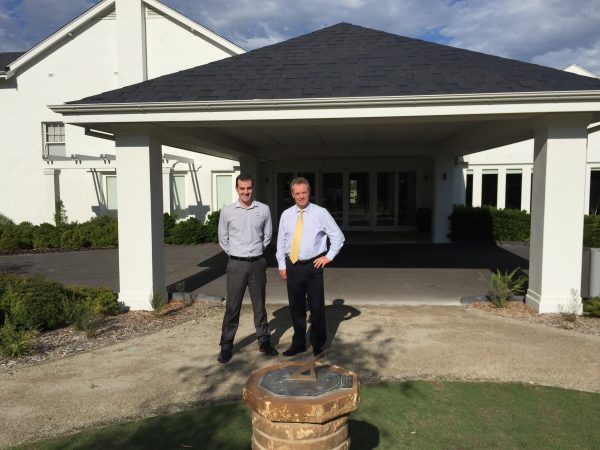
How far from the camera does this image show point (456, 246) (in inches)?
563

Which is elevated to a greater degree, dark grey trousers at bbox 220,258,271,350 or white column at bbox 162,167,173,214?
white column at bbox 162,167,173,214

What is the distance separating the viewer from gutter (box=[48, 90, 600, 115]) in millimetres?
5957

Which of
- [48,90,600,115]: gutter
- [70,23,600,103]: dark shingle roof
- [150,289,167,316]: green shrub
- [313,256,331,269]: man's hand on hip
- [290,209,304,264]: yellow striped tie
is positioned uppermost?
[70,23,600,103]: dark shingle roof

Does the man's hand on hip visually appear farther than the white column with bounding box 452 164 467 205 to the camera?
No

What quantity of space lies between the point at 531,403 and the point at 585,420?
0.40 metres

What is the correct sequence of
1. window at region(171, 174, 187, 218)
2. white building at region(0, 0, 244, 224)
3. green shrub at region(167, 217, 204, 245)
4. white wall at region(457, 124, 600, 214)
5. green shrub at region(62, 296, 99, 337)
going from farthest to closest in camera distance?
white wall at region(457, 124, 600, 214), window at region(171, 174, 187, 218), white building at region(0, 0, 244, 224), green shrub at region(167, 217, 204, 245), green shrub at region(62, 296, 99, 337)

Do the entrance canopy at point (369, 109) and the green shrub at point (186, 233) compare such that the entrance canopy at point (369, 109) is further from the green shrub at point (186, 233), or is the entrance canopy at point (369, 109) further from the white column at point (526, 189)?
the white column at point (526, 189)

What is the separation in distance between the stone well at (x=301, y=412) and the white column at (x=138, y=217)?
500cm

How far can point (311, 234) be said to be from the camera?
4676 mm

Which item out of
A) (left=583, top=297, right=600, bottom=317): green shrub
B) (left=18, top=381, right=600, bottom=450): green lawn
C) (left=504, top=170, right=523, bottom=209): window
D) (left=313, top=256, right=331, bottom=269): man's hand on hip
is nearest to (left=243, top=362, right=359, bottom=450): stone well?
(left=18, top=381, right=600, bottom=450): green lawn

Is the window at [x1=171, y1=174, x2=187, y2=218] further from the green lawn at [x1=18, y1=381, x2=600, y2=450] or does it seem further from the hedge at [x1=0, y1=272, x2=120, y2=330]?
the green lawn at [x1=18, y1=381, x2=600, y2=450]

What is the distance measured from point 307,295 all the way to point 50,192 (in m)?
15.3

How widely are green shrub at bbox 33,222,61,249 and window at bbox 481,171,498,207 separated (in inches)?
627

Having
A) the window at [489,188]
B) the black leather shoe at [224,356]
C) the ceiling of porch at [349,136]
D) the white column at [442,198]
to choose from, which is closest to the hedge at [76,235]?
the ceiling of porch at [349,136]
